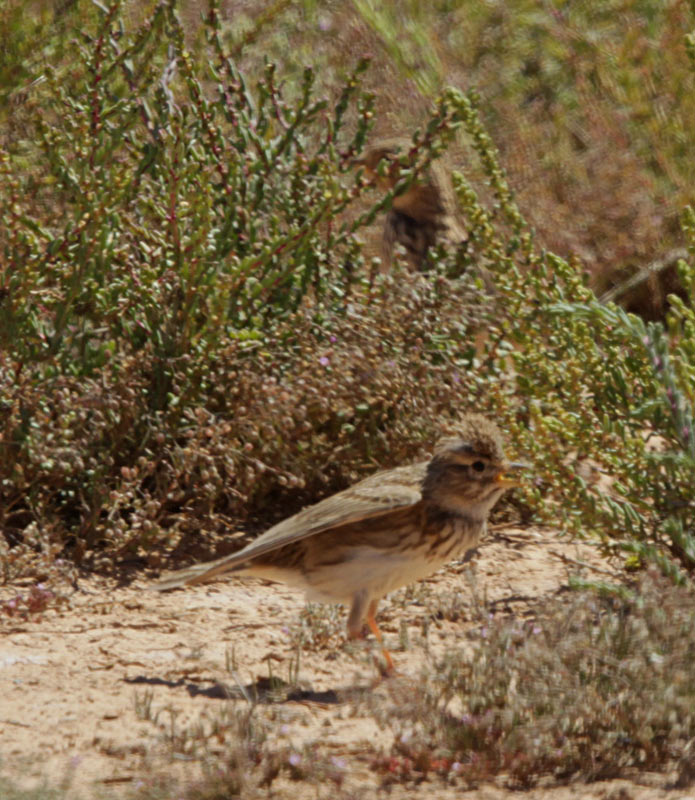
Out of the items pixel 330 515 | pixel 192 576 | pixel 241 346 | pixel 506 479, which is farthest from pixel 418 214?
pixel 192 576

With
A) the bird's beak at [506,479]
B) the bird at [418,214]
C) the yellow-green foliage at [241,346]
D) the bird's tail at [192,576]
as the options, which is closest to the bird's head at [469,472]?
the bird's beak at [506,479]

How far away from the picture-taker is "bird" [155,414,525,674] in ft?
14.0

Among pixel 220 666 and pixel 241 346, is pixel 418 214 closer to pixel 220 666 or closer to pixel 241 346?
pixel 241 346

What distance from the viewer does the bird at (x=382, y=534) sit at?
4273mm

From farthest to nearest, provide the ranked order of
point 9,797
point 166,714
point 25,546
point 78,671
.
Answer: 1. point 25,546
2. point 78,671
3. point 166,714
4. point 9,797

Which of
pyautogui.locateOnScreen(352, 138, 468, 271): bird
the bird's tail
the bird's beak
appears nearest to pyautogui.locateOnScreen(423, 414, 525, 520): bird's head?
the bird's beak

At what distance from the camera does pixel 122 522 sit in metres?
4.86

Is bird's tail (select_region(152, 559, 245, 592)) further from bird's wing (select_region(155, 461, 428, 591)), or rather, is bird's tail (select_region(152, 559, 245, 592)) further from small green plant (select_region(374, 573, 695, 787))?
small green plant (select_region(374, 573, 695, 787))

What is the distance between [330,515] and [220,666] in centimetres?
61

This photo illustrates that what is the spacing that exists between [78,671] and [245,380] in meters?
1.42

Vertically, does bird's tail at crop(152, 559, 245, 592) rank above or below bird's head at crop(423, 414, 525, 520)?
below

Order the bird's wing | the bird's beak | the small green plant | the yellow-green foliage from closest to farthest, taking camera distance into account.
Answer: the small green plant → the bird's wing → the bird's beak → the yellow-green foliage

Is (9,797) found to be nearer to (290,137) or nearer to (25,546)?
(25,546)

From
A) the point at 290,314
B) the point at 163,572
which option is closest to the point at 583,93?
the point at 290,314
